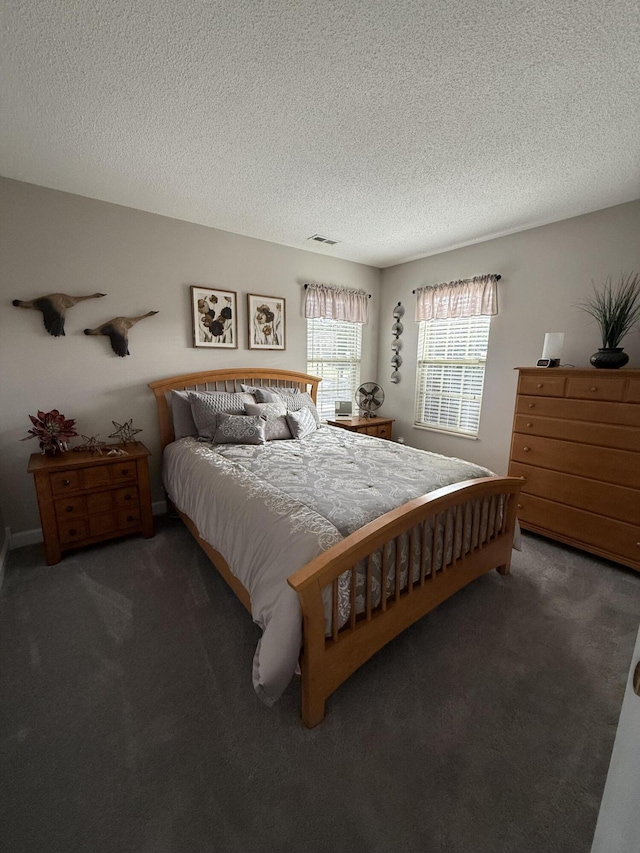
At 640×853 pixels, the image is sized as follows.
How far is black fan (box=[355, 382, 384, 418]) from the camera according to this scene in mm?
4492

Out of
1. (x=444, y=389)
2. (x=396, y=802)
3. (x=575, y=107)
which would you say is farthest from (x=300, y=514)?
(x=444, y=389)

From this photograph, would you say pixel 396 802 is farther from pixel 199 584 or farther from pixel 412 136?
pixel 412 136

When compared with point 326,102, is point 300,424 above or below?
below

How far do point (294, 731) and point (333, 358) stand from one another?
368 centimetres

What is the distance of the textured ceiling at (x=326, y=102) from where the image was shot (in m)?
1.27

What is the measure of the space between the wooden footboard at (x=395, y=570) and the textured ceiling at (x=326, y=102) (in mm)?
1879

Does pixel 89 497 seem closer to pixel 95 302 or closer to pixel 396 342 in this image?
pixel 95 302

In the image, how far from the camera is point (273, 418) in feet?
10.3

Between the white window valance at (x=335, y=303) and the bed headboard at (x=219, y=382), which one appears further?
the white window valance at (x=335, y=303)

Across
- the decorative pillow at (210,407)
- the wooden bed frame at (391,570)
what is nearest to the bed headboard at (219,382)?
the decorative pillow at (210,407)

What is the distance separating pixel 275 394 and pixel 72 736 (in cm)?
266

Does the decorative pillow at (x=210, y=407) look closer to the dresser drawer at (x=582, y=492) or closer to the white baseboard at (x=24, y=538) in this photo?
the white baseboard at (x=24, y=538)

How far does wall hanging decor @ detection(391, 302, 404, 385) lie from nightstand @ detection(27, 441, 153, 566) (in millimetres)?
3111

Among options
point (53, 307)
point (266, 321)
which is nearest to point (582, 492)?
point (266, 321)
